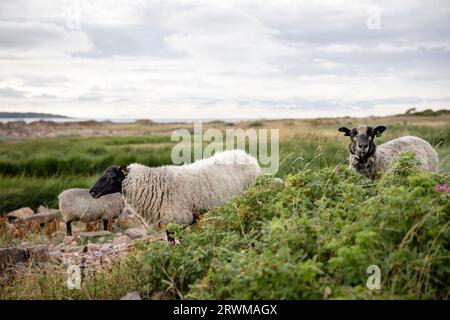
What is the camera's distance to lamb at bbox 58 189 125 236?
12.8 meters

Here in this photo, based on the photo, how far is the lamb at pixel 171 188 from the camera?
9.23 m

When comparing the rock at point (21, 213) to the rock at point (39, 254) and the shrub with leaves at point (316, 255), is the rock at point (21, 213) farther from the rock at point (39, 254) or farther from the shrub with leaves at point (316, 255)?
the shrub with leaves at point (316, 255)

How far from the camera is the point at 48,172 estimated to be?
21.7 m

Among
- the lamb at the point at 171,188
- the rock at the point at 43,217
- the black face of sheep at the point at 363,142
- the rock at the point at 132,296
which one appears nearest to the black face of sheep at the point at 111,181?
the lamb at the point at 171,188

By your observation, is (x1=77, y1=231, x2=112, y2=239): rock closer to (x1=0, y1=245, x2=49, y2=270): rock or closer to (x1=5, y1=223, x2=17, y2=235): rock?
(x1=5, y1=223, x2=17, y2=235): rock

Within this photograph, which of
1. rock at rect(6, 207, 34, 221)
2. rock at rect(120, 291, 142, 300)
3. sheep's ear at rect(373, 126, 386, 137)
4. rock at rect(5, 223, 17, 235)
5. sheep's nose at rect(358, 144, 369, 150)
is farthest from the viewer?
rock at rect(6, 207, 34, 221)

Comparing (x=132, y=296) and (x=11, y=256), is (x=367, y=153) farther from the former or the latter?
(x=11, y=256)

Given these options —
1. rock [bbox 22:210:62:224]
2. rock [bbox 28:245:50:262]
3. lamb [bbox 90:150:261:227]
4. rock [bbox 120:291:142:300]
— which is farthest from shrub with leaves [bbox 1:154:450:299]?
rock [bbox 22:210:62:224]

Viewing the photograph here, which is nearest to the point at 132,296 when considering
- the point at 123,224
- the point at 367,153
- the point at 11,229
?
the point at 367,153

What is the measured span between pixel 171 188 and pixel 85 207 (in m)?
4.43

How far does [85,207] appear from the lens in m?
12.8

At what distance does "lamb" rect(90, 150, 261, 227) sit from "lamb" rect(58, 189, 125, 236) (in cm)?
354

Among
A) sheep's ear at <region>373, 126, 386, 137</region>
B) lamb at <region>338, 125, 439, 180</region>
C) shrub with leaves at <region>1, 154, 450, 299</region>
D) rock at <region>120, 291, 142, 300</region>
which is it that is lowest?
rock at <region>120, 291, 142, 300</region>

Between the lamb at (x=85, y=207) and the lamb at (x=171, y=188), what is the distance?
11.6 ft
